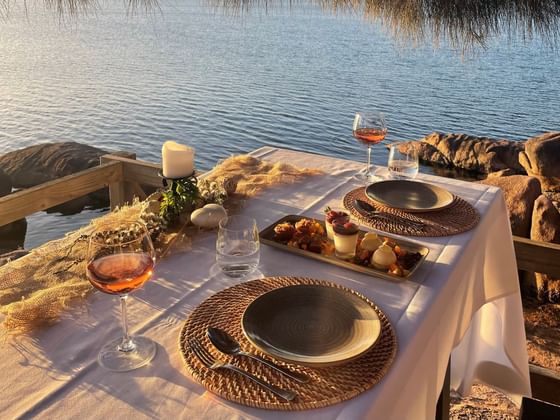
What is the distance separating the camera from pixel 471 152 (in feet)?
32.1

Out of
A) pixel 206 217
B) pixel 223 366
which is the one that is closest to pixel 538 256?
pixel 206 217

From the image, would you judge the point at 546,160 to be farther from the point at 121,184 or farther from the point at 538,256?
the point at 121,184

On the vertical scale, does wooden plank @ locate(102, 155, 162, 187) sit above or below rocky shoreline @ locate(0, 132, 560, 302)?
above

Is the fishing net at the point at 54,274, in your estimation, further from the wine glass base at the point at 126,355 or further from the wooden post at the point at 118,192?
the wooden post at the point at 118,192

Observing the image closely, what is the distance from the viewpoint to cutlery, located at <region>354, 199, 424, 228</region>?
4.94 ft

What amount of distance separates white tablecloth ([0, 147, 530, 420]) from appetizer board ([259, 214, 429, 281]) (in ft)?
0.06

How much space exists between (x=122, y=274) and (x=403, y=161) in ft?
3.98

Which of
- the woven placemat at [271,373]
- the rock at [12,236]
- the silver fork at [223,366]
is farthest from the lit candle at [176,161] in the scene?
the rock at [12,236]

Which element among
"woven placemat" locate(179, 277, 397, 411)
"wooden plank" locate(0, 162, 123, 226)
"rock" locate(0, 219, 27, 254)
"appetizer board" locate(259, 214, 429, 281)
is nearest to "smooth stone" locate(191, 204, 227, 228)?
"appetizer board" locate(259, 214, 429, 281)

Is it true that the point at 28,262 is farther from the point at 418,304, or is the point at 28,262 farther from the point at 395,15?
the point at 395,15

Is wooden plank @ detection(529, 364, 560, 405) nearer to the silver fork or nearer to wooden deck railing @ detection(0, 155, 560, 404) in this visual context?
wooden deck railing @ detection(0, 155, 560, 404)

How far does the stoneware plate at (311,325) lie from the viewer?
2.88ft

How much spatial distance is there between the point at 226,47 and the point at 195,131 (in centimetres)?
1029

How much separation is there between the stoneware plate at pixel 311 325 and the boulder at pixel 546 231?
313 centimetres
